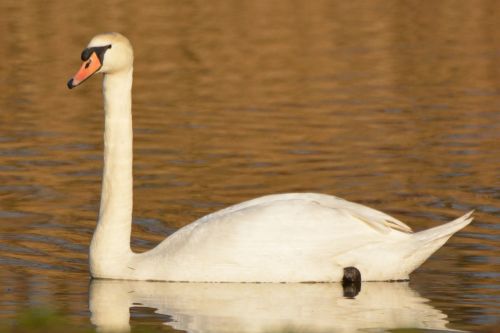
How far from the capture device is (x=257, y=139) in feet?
54.3

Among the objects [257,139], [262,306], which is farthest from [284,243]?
[257,139]

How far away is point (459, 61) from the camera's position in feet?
74.3

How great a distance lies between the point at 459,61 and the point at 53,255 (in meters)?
12.1

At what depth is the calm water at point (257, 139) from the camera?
10.1m

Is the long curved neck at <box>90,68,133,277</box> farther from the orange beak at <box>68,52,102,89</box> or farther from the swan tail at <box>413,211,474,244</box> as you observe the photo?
the swan tail at <box>413,211,474,244</box>

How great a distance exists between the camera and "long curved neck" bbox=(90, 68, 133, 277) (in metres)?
10.8

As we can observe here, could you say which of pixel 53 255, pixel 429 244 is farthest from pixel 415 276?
pixel 53 255

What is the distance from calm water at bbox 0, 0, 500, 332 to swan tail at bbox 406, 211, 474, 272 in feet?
0.73

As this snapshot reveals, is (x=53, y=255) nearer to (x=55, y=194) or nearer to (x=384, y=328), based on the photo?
(x=55, y=194)

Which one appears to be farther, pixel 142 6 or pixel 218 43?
pixel 142 6

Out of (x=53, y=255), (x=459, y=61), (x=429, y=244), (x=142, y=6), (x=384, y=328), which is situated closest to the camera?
(x=384, y=328)

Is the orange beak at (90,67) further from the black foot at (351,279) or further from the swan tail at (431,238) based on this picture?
the swan tail at (431,238)

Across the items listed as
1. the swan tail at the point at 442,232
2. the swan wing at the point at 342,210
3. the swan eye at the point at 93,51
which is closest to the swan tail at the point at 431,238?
the swan tail at the point at 442,232

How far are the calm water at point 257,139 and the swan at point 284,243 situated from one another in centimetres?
12
